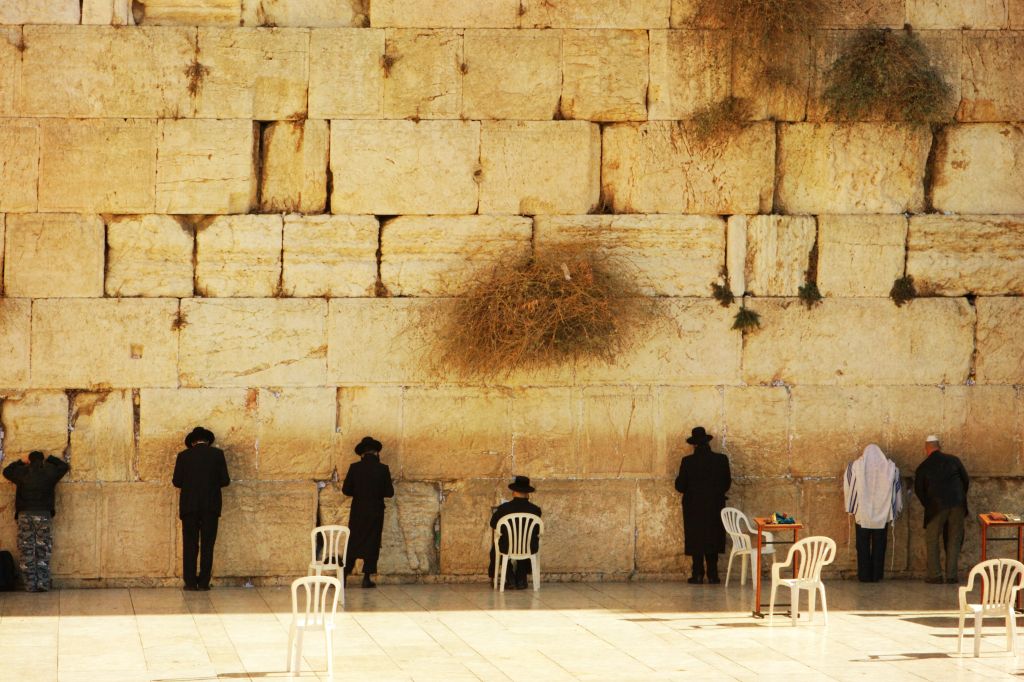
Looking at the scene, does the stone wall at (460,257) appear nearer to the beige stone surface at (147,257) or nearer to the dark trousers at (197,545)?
the beige stone surface at (147,257)

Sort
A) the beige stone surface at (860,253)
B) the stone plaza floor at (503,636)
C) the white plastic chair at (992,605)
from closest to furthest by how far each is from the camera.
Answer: the stone plaza floor at (503,636), the white plastic chair at (992,605), the beige stone surface at (860,253)

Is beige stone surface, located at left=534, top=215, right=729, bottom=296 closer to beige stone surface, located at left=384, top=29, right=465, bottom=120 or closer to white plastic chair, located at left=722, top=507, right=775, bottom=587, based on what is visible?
beige stone surface, located at left=384, top=29, right=465, bottom=120

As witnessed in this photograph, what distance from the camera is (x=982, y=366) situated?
1289 centimetres

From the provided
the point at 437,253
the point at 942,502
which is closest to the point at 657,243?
the point at 437,253

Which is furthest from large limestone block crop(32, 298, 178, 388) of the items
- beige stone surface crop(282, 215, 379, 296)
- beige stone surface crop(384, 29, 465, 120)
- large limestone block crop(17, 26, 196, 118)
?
beige stone surface crop(384, 29, 465, 120)

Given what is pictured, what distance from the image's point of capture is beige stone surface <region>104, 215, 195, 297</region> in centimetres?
1230

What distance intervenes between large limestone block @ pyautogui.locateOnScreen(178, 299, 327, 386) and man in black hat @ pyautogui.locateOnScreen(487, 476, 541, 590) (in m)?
2.12

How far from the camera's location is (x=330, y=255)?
40.9 ft

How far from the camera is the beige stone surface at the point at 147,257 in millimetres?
12297

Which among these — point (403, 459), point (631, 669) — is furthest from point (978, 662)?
point (403, 459)

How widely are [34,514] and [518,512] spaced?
4.28 meters

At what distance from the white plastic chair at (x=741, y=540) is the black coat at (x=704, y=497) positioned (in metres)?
0.12

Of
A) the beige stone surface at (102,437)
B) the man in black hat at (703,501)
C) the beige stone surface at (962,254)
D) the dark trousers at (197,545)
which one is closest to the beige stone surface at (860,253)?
the beige stone surface at (962,254)

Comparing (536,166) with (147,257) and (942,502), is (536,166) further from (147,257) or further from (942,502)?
Answer: (942,502)
